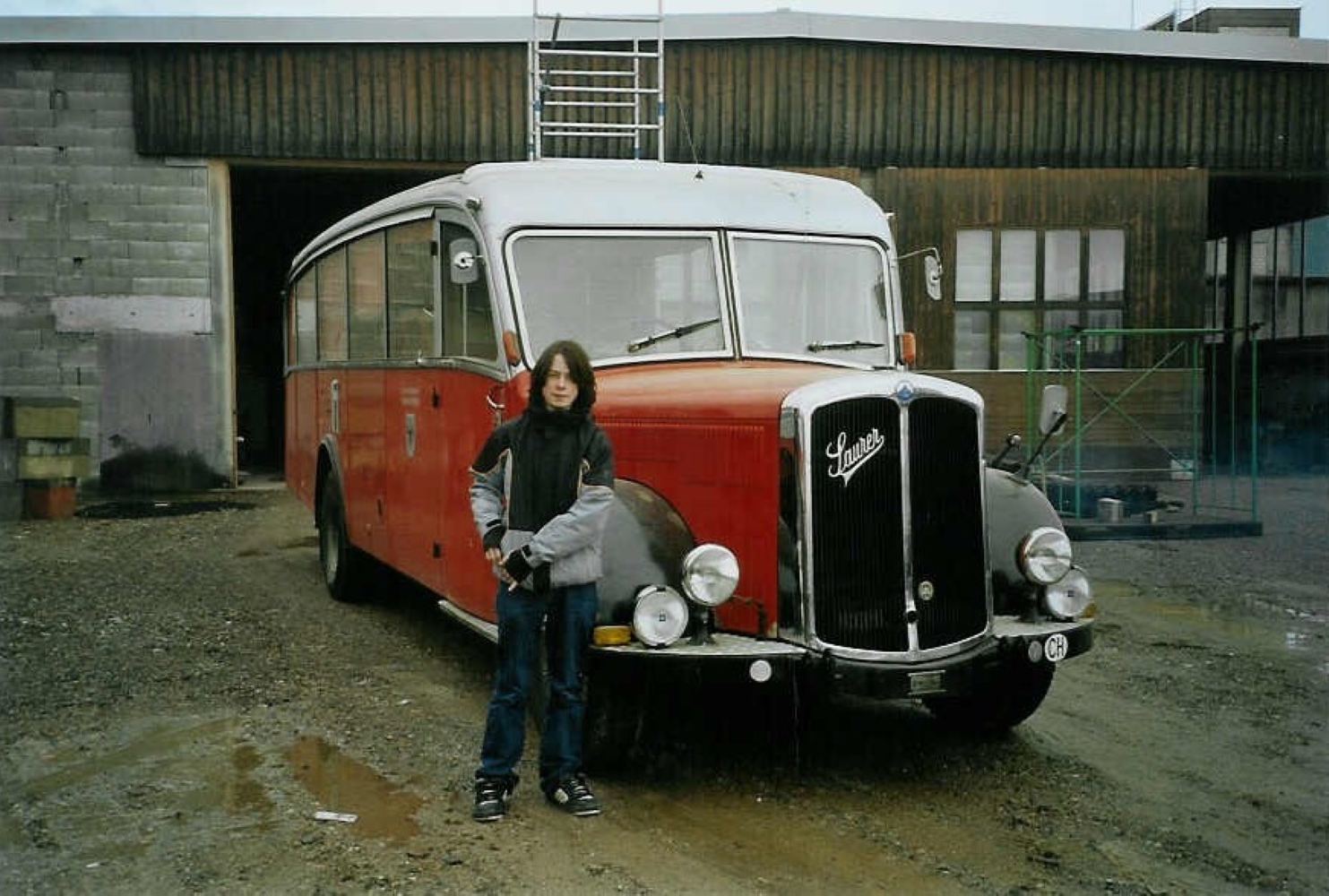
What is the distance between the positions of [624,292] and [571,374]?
142 cm

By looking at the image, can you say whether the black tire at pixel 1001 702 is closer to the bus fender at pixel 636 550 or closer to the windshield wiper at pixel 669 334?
the bus fender at pixel 636 550

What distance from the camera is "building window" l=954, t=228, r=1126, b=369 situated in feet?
56.2

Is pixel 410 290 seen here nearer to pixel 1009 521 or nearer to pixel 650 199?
pixel 650 199

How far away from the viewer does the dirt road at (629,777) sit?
4371 millimetres

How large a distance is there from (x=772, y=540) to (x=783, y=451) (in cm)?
35

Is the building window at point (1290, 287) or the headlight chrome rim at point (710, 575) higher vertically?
the building window at point (1290, 287)

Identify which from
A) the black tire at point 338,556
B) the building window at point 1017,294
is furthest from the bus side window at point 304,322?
the building window at point 1017,294

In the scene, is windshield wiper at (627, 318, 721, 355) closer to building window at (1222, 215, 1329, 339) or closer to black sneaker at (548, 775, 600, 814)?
black sneaker at (548, 775, 600, 814)

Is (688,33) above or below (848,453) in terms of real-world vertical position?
above

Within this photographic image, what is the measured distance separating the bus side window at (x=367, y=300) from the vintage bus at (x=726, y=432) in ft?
0.09

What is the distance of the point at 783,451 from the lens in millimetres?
5043

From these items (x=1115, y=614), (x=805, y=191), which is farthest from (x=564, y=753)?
(x=1115, y=614)

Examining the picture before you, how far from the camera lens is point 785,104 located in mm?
16984

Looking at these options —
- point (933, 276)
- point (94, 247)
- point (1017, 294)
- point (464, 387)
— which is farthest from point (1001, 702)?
point (94, 247)
